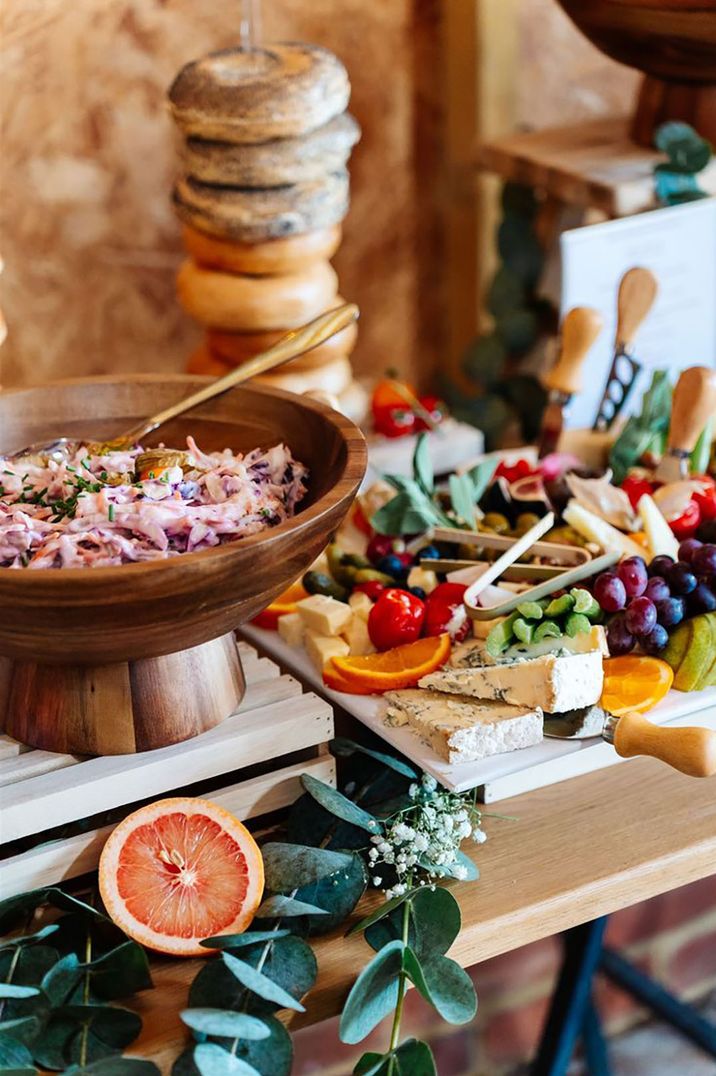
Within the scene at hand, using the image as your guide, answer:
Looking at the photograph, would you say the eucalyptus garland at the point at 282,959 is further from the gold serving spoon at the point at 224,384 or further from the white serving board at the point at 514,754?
the gold serving spoon at the point at 224,384

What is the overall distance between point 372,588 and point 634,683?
226mm

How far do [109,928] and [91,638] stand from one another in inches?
7.4

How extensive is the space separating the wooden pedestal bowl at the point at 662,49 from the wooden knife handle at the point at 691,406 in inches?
15.5

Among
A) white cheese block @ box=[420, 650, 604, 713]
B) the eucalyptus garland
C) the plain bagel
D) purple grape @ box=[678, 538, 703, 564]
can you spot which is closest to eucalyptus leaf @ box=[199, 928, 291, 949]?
the eucalyptus garland

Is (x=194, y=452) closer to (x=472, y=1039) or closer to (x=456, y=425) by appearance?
(x=456, y=425)

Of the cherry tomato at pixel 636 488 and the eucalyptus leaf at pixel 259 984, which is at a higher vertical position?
the cherry tomato at pixel 636 488

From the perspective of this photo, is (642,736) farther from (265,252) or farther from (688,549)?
(265,252)

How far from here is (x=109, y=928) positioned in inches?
32.7

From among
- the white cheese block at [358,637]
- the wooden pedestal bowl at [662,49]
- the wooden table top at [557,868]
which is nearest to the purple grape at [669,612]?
the wooden table top at [557,868]

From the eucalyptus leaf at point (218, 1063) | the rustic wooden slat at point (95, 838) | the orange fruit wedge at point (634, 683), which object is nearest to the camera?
the eucalyptus leaf at point (218, 1063)

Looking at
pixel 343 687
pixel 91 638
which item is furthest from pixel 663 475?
pixel 91 638

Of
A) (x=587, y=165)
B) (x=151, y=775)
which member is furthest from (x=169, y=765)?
(x=587, y=165)

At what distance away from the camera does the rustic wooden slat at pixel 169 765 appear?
837 millimetres

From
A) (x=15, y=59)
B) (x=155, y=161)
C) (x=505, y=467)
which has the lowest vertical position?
(x=505, y=467)
